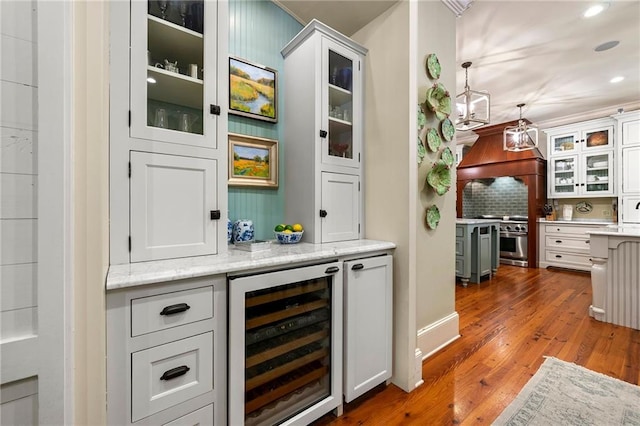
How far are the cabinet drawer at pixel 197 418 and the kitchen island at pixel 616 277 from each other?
3686 mm

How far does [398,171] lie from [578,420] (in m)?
1.66

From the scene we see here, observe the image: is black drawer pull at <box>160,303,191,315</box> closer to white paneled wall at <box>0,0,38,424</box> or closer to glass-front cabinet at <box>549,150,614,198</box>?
white paneled wall at <box>0,0,38,424</box>

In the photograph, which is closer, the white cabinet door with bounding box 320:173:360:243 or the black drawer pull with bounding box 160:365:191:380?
the black drawer pull with bounding box 160:365:191:380

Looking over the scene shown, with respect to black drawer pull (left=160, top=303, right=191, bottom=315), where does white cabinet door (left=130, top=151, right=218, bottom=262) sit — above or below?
above

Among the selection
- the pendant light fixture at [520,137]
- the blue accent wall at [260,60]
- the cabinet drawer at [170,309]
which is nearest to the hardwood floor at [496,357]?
the cabinet drawer at [170,309]

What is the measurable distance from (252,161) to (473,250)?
3.65 m

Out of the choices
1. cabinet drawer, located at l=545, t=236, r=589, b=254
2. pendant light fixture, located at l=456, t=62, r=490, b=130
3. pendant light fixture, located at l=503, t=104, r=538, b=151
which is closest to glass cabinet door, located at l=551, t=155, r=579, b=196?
cabinet drawer, located at l=545, t=236, r=589, b=254

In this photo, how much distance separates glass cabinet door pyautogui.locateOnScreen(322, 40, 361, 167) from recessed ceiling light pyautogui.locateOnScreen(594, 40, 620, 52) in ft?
10.8

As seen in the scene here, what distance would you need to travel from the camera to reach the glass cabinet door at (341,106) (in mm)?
1854

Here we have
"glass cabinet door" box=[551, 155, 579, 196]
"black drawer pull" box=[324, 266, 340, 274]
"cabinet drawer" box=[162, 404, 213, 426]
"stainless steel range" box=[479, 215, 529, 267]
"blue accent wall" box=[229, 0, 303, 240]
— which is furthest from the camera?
"stainless steel range" box=[479, 215, 529, 267]

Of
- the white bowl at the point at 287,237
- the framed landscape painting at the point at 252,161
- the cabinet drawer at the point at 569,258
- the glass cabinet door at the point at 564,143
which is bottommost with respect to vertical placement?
the cabinet drawer at the point at 569,258

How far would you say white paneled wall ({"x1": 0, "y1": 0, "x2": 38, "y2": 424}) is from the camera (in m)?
0.64

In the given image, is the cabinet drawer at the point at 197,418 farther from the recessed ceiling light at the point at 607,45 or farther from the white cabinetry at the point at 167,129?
the recessed ceiling light at the point at 607,45

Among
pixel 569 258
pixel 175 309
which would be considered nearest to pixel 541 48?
pixel 569 258
